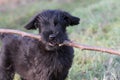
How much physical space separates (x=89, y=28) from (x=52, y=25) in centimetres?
667

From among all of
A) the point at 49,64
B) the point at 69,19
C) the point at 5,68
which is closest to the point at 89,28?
the point at 5,68

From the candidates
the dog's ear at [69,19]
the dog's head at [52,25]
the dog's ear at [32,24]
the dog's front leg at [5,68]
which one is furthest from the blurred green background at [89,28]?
Answer: the dog's ear at [32,24]

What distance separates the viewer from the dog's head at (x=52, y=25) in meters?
7.70

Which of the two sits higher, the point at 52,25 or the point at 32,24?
the point at 52,25

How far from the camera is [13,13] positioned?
21.6 m

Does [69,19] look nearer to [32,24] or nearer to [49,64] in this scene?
[32,24]

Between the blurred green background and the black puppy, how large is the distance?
1148 mm

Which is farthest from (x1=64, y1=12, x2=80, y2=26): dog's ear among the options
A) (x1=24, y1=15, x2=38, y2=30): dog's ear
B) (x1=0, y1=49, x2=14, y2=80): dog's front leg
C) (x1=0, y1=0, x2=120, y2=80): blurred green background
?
(x1=0, y1=49, x2=14, y2=80): dog's front leg

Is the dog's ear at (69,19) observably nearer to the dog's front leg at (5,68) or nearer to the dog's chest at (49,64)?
the dog's chest at (49,64)

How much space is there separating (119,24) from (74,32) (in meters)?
1.33

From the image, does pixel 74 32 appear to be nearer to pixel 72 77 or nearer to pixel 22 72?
pixel 72 77

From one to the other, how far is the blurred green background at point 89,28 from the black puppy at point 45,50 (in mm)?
1148

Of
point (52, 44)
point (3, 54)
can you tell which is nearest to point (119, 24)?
point (3, 54)

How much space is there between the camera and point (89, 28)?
47.3 feet
